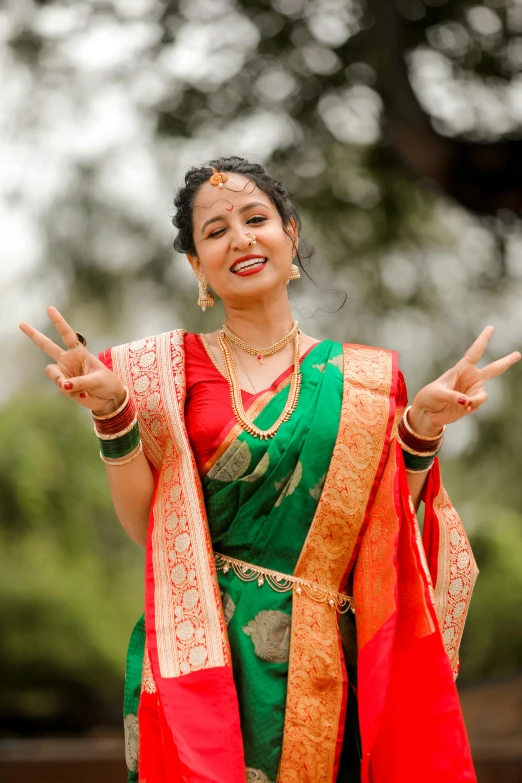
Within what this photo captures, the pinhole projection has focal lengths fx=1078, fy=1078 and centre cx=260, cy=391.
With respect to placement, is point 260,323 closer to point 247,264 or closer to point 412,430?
point 247,264

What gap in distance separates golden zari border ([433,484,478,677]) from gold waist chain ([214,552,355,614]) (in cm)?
28

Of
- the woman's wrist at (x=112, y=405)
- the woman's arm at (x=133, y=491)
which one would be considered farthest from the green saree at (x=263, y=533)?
the woman's wrist at (x=112, y=405)

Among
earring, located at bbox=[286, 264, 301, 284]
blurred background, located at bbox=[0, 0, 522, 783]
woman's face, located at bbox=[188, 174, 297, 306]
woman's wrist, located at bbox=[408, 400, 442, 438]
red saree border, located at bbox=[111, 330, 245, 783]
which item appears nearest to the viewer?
red saree border, located at bbox=[111, 330, 245, 783]

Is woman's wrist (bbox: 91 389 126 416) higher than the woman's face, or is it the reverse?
the woman's face

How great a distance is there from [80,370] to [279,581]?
0.61 meters

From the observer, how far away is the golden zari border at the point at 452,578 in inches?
96.3

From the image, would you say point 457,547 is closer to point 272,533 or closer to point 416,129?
point 272,533

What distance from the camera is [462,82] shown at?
482cm

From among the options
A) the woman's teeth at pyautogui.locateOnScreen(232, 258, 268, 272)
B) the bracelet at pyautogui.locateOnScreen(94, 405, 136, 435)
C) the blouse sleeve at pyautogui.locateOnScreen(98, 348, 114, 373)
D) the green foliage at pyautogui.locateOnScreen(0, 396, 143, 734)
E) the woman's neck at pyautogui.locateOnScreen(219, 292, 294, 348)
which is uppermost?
the woman's teeth at pyautogui.locateOnScreen(232, 258, 268, 272)

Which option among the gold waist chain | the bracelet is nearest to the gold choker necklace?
the bracelet

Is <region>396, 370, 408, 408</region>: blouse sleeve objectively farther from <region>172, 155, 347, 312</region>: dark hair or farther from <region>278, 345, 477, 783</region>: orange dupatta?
<region>172, 155, 347, 312</region>: dark hair

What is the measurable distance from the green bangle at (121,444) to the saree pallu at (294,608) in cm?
10

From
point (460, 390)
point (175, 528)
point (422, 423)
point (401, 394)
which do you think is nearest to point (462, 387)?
point (460, 390)

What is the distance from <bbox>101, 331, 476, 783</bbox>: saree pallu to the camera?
85.5 inches
